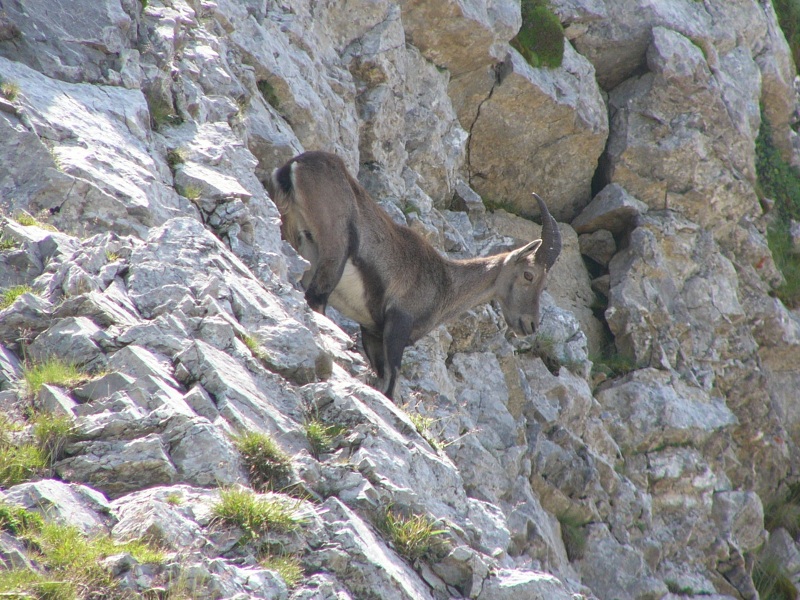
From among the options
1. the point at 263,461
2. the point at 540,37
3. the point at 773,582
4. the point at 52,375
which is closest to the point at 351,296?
the point at 263,461

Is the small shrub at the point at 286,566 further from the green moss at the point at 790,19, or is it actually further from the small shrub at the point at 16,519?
the green moss at the point at 790,19

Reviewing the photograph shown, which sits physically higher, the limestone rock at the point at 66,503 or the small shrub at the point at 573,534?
the limestone rock at the point at 66,503

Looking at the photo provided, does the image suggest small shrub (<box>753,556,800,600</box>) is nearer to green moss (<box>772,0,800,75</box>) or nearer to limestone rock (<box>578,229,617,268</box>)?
limestone rock (<box>578,229,617,268</box>)

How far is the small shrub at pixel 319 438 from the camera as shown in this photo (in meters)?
4.76

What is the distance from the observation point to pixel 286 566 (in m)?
3.69

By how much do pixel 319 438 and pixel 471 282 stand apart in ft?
19.1

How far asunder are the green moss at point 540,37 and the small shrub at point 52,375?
11848mm

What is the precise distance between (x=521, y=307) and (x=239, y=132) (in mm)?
4228

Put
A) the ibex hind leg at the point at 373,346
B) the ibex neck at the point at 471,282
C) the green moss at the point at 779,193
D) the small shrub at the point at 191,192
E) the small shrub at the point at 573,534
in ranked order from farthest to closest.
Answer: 1. the green moss at the point at 779,193
2. the small shrub at the point at 573,534
3. the ibex neck at the point at 471,282
4. the ibex hind leg at the point at 373,346
5. the small shrub at the point at 191,192

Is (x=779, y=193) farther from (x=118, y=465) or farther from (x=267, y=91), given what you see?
(x=118, y=465)

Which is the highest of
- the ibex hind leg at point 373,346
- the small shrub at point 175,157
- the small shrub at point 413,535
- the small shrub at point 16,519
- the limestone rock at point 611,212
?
the small shrub at point 175,157

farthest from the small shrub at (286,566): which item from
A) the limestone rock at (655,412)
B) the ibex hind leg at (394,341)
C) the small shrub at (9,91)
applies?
the limestone rock at (655,412)

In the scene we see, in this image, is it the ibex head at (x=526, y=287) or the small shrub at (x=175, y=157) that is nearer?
the small shrub at (x=175, y=157)

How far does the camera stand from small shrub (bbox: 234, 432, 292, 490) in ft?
13.9
